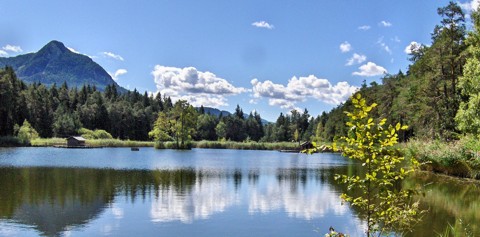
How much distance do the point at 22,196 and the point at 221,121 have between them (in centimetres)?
14476

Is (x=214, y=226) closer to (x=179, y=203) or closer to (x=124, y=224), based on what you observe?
(x=124, y=224)

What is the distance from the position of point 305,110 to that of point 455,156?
491 feet

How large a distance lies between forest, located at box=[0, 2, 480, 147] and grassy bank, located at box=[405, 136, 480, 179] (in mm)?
3484

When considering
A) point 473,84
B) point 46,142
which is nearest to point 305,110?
point 46,142

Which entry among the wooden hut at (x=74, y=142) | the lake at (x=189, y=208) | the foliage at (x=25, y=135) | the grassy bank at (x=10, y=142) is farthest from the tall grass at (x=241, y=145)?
the lake at (x=189, y=208)

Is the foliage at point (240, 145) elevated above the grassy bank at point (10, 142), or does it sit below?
below

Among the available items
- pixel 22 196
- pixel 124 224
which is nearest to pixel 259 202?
pixel 124 224

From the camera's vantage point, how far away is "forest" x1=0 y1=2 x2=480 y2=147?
41.4 m

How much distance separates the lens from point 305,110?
17950 cm

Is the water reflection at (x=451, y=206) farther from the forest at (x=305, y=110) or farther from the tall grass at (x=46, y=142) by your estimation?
the tall grass at (x=46, y=142)

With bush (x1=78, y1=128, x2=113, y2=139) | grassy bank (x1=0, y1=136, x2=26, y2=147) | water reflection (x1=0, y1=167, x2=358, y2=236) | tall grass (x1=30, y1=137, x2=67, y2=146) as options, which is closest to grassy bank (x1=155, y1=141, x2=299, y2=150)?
tall grass (x1=30, y1=137, x2=67, y2=146)

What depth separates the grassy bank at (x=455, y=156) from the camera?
91.5 ft

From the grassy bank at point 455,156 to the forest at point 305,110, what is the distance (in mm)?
3484

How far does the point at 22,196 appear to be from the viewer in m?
20.5
